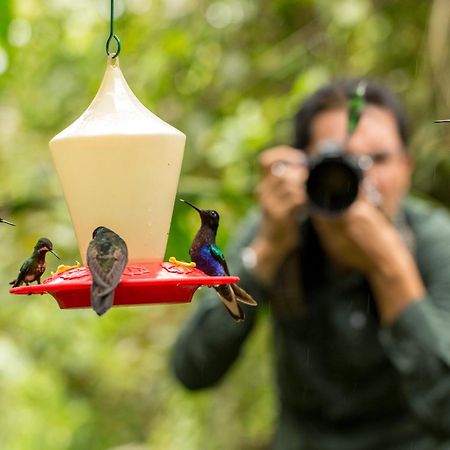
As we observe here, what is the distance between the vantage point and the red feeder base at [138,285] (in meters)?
1.04

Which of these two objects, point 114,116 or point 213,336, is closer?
point 114,116

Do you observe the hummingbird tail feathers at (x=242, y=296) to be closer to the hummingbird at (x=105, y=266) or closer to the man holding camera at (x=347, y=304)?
the hummingbird at (x=105, y=266)

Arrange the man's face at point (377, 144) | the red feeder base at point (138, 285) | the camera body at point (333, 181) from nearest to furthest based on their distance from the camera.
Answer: the red feeder base at point (138, 285) → the camera body at point (333, 181) → the man's face at point (377, 144)

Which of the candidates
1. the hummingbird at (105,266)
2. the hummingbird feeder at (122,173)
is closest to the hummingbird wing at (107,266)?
the hummingbird at (105,266)

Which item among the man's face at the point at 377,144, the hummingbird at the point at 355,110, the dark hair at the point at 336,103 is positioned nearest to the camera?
the hummingbird at the point at 355,110

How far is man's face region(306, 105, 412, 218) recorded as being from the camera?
7.54ft

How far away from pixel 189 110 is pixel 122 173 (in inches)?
88.4

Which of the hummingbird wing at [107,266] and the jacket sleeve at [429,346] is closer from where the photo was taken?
the hummingbird wing at [107,266]

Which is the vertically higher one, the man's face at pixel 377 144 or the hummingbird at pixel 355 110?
the hummingbird at pixel 355 110

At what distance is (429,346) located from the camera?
7.23 feet

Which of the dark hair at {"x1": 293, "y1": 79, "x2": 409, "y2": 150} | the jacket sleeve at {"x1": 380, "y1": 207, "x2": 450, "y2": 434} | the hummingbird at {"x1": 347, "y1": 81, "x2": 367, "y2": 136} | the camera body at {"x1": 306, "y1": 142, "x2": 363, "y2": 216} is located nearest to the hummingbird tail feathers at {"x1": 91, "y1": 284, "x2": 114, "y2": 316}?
the camera body at {"x1": 306, "y1": 142, "x2": 363, "y2": 216}

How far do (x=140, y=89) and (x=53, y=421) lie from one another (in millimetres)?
1550

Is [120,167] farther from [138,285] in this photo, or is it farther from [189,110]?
[189,110]

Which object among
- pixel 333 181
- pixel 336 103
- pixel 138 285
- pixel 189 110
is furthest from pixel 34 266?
pixel 189 110
